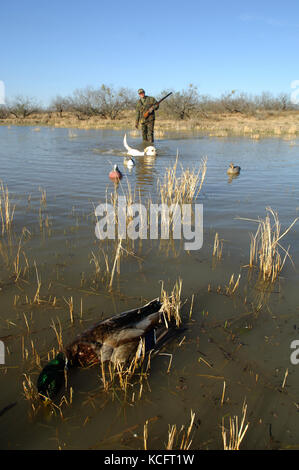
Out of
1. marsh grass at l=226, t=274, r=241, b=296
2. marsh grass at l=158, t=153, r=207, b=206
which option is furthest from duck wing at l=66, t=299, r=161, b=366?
marsh grass at l=158, t=153, r=207, b=206

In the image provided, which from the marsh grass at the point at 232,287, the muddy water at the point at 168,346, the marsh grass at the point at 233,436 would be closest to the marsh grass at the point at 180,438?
the muddy water at the point at 168,346

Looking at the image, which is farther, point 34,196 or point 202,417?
point 34,196

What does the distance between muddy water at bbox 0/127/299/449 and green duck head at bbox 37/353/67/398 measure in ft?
0.43

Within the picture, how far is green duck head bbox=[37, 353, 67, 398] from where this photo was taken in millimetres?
2195

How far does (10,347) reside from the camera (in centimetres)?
271

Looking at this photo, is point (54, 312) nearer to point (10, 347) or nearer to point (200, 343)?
point (10, 347)

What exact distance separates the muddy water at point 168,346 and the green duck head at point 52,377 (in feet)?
0.43

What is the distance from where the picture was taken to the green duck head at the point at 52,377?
7.20 feet

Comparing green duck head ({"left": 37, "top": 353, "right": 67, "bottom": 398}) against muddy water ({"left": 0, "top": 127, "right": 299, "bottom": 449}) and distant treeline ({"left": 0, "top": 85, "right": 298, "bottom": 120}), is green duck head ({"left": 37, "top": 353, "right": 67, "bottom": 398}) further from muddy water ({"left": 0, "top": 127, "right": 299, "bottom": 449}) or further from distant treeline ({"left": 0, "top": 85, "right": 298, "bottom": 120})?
distant treeline ({"left": 0, "top": 85, "right": 298, "bottom": 120})

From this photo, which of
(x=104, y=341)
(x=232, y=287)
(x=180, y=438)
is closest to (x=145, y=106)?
(x=232, y=287)

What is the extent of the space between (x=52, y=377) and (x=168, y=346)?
1.05 metres

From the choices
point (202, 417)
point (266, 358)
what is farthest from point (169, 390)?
point (266, 358)

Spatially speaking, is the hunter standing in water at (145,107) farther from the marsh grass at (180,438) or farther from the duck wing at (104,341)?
the marsh grass at (180,438)

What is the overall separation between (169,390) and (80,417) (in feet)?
2.22
